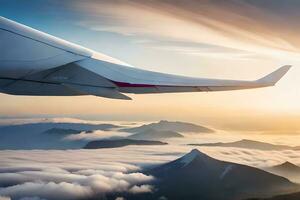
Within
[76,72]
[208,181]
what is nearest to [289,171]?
[208,181]

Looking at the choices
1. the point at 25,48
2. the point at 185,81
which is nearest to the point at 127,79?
the point at 185,81

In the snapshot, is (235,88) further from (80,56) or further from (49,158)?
(49,158)

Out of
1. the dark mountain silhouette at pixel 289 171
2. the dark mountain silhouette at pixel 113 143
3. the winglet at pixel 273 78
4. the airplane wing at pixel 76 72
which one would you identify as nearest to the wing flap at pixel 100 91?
the airplane wing at pixel 76 72

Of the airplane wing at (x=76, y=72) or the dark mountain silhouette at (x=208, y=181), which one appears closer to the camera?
the airplane wing at (x=76, y=72)

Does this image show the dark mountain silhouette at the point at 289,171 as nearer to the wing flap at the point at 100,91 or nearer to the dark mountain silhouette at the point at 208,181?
the dark mountain silhouette at the point at 208,181

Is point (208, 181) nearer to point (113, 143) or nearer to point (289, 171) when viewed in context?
point (289, 171)
